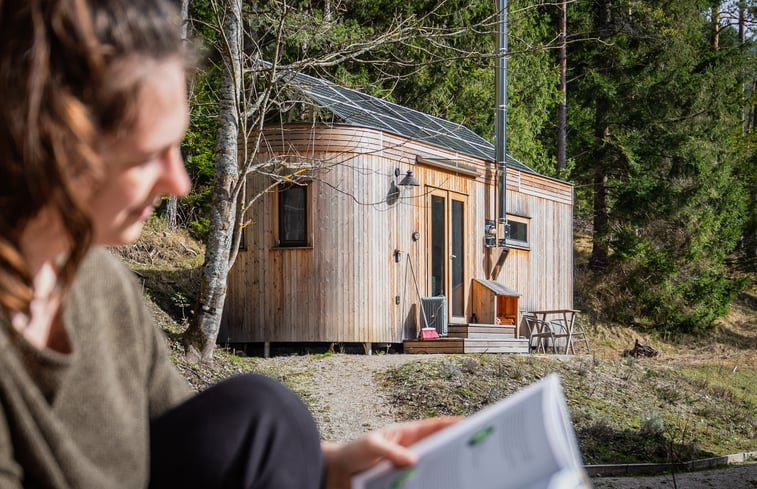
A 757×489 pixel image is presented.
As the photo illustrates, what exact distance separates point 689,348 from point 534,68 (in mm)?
8631

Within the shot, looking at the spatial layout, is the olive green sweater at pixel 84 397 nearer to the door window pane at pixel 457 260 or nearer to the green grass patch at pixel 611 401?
the green grass patch at pixel 611 401

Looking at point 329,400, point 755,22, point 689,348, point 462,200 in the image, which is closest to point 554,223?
point 462,200

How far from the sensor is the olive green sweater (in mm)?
1123

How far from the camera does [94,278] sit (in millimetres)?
1382

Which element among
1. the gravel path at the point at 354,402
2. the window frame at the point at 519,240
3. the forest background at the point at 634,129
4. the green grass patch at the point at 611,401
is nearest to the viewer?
the gravel path at the point at 354,402

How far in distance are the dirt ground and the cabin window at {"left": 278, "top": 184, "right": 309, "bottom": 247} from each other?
7393 mm

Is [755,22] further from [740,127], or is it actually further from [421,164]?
[421,164]

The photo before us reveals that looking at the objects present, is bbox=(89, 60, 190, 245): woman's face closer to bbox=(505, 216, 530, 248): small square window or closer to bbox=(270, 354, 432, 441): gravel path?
bbox=(270, 354, 432, 441): gravel path

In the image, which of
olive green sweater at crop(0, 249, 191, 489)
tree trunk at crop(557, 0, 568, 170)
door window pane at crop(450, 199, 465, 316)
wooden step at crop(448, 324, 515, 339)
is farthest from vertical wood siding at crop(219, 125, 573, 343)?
tree trunk at crop(557, 0, 568, 170)

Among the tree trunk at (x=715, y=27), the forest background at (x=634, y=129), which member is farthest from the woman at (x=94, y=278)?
the tree trunk at (x=715, y=27)

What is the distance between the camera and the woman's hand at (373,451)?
53.2 inches

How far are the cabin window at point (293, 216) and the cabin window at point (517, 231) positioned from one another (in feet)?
14.9

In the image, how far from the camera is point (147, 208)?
3.98 ft

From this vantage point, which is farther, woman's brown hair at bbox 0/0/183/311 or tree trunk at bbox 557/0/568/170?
tree trunk at bbox 557/0/568/170
